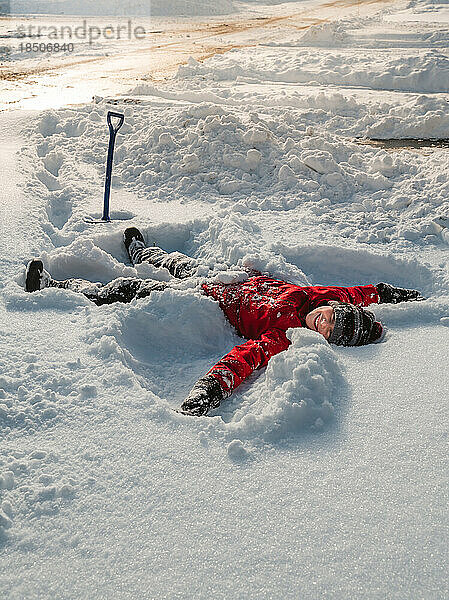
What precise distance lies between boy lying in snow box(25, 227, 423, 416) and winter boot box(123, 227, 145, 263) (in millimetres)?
247

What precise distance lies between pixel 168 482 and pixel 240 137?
3084mm

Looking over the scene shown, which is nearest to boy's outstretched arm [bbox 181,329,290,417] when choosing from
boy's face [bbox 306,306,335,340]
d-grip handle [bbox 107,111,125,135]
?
boy's face [bbox 306,306,335,340]

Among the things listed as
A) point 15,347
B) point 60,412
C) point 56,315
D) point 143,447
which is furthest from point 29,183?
point 143,447

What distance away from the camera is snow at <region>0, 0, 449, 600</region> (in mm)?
1220

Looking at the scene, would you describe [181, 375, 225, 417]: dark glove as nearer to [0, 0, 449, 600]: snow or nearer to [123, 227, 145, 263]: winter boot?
[0, 0, 449, 600]: snow

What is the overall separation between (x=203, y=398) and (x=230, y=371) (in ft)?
0.55

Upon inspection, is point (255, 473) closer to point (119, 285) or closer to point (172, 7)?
point (119, 285)

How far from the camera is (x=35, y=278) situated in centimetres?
243

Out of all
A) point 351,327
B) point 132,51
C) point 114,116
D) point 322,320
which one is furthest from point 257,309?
point 132,51

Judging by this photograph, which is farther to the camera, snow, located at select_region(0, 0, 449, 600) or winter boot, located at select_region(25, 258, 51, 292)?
winter boot, located at select_region(25, 258, 51, 292)

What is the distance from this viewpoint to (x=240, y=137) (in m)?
3.99

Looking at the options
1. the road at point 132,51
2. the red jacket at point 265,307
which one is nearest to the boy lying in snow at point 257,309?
the red jacket at point 265,307

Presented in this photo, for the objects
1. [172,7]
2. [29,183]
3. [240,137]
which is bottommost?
[29,183]

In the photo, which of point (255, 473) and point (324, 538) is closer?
point (324, 538)
